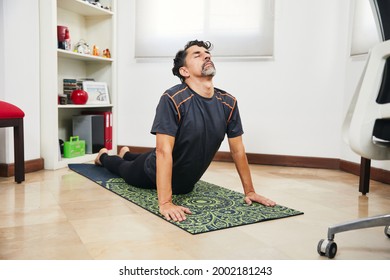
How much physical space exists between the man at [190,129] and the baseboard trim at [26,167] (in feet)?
3.68

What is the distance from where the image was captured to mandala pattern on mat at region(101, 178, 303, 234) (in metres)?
1.79

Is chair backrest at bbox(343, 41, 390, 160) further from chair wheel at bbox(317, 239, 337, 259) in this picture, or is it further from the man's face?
the man's face

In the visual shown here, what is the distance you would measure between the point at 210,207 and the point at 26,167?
1.55 m

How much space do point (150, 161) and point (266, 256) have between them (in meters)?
0.98

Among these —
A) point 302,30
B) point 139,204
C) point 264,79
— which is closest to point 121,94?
point 264,79

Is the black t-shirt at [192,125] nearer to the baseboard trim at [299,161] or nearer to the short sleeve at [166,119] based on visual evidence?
the short sleeve at [166,119]

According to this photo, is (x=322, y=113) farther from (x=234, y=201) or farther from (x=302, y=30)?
(x=234, y=201)

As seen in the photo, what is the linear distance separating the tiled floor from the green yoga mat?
5 centimetres

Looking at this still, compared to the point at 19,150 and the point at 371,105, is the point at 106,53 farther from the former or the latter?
the point at 371,105

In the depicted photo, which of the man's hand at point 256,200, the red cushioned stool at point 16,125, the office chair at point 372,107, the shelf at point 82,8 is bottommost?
the man's hand at point 256,200

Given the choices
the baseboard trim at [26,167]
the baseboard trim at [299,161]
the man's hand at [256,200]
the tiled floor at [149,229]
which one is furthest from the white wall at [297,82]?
Answer: the man's hand at [256,200]

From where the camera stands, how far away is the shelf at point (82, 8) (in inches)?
132

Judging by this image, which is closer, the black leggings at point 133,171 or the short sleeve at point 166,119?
the short sleeve at point 166,119

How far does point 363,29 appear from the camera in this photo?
2998 mm
